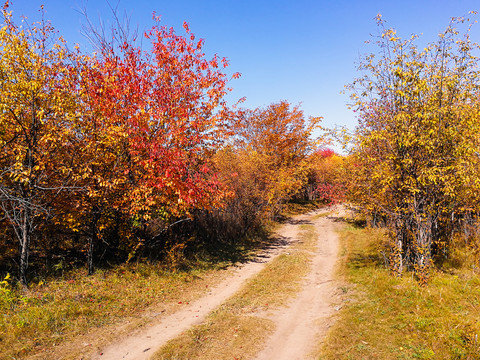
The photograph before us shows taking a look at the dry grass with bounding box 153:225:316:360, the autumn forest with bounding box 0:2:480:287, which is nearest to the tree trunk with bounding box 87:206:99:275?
the autumn forest with bounding box 0:2:480:287

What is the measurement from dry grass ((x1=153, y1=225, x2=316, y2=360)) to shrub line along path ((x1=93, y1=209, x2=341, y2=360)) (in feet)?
0.99

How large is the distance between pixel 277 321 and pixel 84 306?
5956 mm

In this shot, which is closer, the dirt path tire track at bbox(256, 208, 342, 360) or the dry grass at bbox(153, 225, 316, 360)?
the dry grass at bbox(153, 225, 316, 360)

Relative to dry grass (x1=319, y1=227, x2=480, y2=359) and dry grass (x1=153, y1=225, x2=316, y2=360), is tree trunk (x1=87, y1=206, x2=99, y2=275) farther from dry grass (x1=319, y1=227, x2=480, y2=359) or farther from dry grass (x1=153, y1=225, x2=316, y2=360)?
dry grass (x1=319, y1=227, x2=480, y2=359)

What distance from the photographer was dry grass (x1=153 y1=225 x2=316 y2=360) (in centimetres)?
661

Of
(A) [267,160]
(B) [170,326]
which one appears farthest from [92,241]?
(A) [267,160]

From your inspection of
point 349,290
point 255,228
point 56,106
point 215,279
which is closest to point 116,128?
point 56,106

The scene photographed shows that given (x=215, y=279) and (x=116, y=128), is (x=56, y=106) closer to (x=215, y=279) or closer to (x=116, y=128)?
(x=116, y=128)

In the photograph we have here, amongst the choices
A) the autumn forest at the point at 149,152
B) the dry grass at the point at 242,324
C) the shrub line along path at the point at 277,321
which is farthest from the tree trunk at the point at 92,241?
the dry grass at the point at 242,324

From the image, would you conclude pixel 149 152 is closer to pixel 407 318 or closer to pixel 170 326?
pixel 170 326

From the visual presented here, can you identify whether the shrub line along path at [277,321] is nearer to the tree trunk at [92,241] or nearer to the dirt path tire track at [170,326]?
the dirt path tire track at [170,326]

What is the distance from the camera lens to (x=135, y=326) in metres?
7.91

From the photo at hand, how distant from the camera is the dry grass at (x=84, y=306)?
6.85 meters

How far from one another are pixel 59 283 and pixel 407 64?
14473 millimetres
